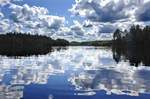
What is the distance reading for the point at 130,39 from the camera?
516ft

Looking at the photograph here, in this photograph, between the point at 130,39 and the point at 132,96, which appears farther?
the point at 130,39

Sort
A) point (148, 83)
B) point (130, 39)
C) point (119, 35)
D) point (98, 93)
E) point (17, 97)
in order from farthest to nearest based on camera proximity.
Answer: point (119, 35), point (130, 39), point (148, 83), point (98, 93), point (17, 97)

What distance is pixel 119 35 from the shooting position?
196m

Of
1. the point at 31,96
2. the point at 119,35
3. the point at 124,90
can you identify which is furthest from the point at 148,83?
the point at 119,35

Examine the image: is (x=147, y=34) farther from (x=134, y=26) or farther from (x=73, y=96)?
(x=73, y=96)

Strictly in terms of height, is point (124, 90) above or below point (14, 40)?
below

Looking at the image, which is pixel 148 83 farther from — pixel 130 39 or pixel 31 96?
pixel 130 39

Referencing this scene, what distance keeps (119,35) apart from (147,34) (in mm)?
54392

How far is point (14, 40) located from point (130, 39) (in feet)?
409

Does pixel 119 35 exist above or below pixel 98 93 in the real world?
above

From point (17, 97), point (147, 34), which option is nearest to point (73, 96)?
point (17, 97)

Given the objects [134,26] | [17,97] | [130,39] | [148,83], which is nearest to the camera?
[17,97]

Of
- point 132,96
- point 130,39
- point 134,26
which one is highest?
point 134,26

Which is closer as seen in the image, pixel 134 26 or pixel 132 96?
pixel 132 96
